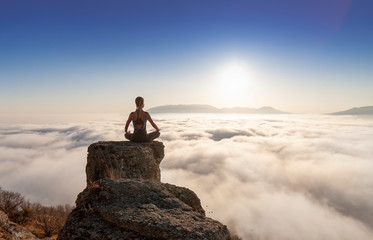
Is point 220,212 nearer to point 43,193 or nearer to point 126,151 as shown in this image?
point 43,193

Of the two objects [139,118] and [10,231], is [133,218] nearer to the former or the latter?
[139,118]

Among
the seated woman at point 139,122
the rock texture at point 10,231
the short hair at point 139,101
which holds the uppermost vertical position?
the short hair at point 139,101

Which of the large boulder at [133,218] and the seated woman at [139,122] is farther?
the seated woman at [139,122]

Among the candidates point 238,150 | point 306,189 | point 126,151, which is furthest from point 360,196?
point 126,151

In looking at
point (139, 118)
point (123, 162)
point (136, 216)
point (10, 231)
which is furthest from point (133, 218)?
point (10, 231)

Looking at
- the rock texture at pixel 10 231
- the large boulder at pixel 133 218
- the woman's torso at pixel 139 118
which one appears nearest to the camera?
the large boulder at pixel 133 218

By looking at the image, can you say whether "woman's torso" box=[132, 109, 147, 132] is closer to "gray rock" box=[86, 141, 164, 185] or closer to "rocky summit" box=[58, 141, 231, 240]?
"gray rock" box=[86, 141, 164, 185]

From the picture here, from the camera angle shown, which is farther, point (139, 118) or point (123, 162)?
point (139, 118)

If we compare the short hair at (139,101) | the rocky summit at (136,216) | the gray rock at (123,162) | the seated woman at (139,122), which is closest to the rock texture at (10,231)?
the gray rock at (123,162)

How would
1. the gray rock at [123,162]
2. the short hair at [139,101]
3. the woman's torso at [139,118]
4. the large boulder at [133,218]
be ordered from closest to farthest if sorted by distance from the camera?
1. the large boulder at [133,218]
2. the gray rock at [123,162]
3. the short hair at [139,101]
4. the woman's torso at [139,118]

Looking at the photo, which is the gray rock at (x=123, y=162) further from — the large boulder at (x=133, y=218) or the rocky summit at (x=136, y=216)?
the large boulder at (x=133, y=218)

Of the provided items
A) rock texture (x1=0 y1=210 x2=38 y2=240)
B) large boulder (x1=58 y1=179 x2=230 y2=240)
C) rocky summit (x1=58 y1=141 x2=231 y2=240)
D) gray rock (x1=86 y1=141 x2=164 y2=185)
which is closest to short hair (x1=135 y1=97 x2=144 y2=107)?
gray rock (x1=86 y1=141 x2=164 y2=185)

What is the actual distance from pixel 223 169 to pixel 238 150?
35369 mm

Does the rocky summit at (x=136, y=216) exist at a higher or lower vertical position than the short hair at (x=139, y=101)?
lower
